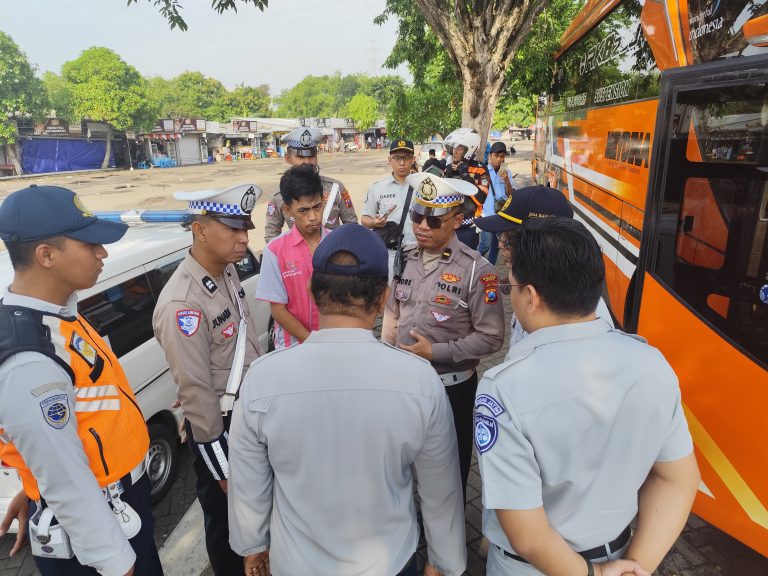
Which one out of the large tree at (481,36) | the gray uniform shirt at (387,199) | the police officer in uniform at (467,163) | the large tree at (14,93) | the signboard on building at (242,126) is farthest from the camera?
the signboard on building at (242,126)

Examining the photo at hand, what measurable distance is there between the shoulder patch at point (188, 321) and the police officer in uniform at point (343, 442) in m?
0.76

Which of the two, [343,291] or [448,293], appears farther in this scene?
[448,293]

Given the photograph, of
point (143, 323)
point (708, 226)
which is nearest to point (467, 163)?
point (708, 226)

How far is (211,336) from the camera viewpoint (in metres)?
2.14

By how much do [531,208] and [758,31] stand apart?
3.90 ft

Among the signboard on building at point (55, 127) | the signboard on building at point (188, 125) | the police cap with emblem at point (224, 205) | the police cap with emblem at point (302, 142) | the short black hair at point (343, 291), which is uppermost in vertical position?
the signboard on building at point (188, 125)

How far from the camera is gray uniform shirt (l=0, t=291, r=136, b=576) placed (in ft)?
4.29

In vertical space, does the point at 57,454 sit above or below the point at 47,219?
below

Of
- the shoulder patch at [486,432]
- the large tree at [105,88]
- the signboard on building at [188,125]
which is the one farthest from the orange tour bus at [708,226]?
the signboard on building at [188,125]

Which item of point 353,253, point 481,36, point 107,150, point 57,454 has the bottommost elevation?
point 57,454

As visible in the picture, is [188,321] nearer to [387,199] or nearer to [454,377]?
[454,377]

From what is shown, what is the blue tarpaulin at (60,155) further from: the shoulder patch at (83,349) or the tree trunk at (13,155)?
the shoulder patch at (83,349)

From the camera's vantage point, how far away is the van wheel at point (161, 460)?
10.3ft

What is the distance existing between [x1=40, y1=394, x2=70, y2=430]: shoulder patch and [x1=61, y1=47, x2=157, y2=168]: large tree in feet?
143
